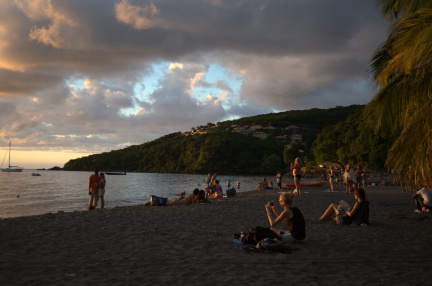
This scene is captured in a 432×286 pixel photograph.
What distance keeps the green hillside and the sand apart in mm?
97135

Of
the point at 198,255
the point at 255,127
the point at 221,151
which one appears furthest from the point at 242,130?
the point at 198,255

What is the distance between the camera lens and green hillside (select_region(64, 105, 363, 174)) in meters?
120

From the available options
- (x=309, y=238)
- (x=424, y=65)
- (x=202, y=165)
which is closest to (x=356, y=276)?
(x=309, y=238)

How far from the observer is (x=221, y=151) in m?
127

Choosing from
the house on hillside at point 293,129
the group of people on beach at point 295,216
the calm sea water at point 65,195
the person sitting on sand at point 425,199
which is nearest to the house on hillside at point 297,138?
the house on hillside at point 293,129

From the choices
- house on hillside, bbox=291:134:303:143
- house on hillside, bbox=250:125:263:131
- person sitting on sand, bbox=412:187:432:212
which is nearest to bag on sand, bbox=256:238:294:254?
person sitting on sand, bbox=412:187:432:212

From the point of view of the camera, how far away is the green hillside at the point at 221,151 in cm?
12000

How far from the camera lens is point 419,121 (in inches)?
240

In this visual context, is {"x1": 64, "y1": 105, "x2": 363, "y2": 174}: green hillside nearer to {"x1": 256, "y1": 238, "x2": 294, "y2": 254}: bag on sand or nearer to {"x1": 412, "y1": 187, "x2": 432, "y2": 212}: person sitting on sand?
{"x1": 412, "y1": 187, "x2": 432, "y2": 212}: person sitting on sand

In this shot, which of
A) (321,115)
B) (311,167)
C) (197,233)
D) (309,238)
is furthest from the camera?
(321,115)

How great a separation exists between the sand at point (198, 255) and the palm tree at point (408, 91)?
1790 mm

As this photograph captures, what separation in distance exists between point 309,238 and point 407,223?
3788 mm

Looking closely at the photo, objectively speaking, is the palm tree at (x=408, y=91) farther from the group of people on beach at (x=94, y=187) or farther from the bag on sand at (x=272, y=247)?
the group of people on beach at (x=94, y=187)

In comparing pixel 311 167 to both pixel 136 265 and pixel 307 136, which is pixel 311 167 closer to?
pixel 307 136
